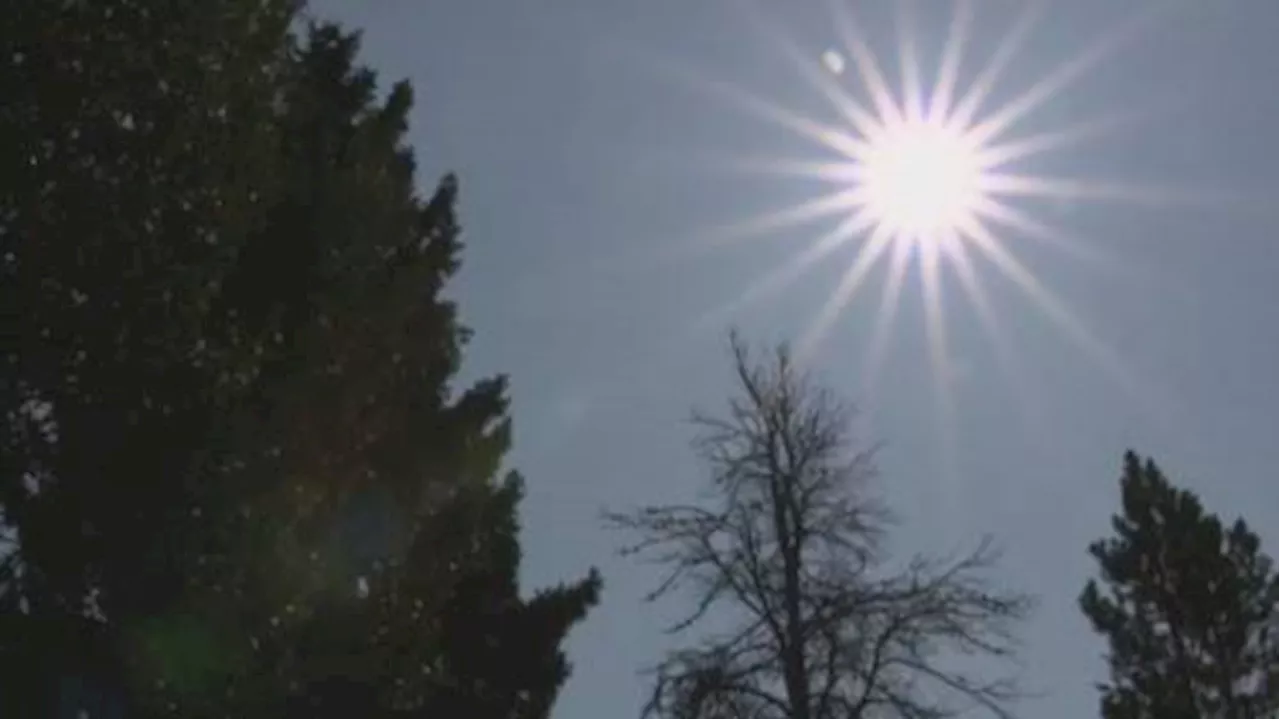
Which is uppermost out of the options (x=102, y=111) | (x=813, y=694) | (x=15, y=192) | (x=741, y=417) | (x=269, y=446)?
(x=741, y=417)

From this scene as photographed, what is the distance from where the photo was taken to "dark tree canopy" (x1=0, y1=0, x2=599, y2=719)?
10.9 metres

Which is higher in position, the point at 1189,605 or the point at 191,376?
the point at 1189,605

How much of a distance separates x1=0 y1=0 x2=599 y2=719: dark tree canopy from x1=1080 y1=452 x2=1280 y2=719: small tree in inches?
764

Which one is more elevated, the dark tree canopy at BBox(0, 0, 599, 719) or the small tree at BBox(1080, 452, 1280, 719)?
the small tree at BBox(1080, 452, 1280, 719)

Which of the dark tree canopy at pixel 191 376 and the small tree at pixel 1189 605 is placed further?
the small tree at pixel 1189 605

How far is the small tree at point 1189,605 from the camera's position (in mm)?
30547

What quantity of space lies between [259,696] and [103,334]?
7.79 feet

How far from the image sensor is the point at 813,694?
68.5ft

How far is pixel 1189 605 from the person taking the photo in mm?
30812

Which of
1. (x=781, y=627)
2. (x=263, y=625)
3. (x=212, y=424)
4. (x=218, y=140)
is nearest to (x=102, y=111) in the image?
(x=218, y=140)

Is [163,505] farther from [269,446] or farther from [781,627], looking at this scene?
[781,627]

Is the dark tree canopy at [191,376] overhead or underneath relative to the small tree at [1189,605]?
underneath

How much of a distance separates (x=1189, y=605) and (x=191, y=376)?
75.7 ft

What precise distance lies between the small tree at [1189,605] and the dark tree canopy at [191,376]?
63.7ft
